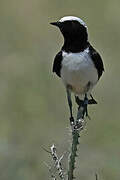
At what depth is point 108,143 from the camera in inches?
414

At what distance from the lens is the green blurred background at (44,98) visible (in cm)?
927

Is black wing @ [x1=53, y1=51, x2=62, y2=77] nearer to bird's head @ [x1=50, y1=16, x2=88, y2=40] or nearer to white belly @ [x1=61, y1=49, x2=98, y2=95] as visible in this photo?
white belly @ [x1=61, y1=49, x2=98, y2=95]

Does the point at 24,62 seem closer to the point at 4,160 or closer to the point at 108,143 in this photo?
the point at 108,143

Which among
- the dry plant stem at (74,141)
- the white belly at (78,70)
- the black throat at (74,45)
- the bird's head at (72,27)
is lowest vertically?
the dry plant stem at (74,141)

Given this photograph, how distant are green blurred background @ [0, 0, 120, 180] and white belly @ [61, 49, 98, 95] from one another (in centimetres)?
70

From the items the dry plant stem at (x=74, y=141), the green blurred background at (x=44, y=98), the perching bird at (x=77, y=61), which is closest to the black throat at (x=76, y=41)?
the perching bird at (x=77, y=61)

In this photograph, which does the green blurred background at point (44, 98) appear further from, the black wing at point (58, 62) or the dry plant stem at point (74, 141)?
the dry plant stem at point (74, 141)

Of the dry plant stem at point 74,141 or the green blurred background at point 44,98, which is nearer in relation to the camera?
the dry plant stem at point 74,141

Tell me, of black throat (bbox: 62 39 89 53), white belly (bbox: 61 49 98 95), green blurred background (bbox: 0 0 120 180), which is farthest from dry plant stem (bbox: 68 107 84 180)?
green blurred background (bbox: 0 0 120 180)

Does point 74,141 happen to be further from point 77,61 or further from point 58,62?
point 58,62

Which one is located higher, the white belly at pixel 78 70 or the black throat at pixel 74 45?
the black throat at pixel 74 45

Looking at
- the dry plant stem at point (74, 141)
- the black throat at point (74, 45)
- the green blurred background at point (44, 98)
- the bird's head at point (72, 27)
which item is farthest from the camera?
the green blurred background at point (44, 98)

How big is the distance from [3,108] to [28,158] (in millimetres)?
1972

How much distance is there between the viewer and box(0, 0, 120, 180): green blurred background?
9273 millimetres
